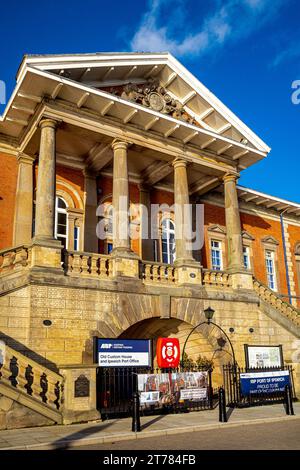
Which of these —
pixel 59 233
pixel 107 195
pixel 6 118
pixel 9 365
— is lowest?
pixel 9 365

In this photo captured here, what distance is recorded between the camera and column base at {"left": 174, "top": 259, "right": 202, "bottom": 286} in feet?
58.6

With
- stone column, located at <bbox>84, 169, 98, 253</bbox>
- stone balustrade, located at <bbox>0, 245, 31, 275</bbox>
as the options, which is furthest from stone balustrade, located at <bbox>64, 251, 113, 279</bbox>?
stone column, located at <bbox>84, 169, 98, 253</bbox>

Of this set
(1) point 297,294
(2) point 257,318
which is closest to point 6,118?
(2) point 257,318

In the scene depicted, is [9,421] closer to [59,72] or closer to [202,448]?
[202,448]

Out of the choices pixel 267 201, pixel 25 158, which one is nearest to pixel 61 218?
pixel 25 158

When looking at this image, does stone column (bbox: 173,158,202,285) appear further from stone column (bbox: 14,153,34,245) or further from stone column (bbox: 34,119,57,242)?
stone column (bbox: 14,153,34,245)

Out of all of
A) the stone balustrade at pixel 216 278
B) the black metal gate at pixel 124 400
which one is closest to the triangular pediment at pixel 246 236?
the stone balustrade at pixel 216 278

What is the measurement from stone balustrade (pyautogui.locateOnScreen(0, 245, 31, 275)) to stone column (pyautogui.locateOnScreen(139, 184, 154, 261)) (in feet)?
24.2

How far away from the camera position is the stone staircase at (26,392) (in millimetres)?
10891

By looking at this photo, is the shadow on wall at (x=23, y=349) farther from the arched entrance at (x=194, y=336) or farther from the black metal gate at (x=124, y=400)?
the arched entrance at (x=194, y=336)

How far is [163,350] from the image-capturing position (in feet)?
53.3

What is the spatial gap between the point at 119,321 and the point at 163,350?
202 centimetres

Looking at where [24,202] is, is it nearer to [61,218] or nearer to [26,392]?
[61,218]

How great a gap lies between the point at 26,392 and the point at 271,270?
19.4 metres
